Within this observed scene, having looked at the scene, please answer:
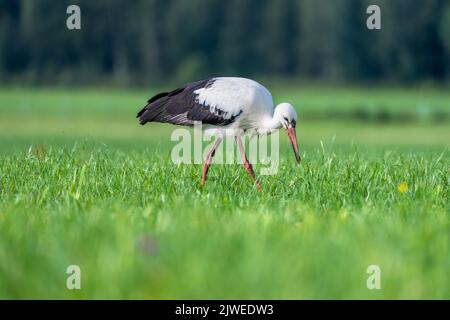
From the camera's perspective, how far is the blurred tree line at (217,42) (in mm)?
67688

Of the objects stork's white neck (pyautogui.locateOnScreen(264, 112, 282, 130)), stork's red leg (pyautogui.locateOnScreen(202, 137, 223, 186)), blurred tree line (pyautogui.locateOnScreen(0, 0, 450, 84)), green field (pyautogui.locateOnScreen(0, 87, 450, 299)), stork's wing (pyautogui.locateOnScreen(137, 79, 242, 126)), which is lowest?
green field (pyautogui.locateOnScreen(0, 87, 450, 299))

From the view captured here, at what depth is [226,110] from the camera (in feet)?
29.5

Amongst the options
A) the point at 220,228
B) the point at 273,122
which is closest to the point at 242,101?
the point at 273,122

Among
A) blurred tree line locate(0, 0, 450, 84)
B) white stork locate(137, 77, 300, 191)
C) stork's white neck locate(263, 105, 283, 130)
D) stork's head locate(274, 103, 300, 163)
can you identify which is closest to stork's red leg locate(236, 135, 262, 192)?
white stork locate(137, 77, 300, 191)

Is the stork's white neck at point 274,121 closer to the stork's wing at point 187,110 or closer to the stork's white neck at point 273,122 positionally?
the stork's white neck at point 273,122

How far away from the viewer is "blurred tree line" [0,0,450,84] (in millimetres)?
67688

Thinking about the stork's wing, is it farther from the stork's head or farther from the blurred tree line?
the blurred tree line

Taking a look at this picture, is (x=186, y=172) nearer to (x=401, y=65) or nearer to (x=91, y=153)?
(x=91, y=153)

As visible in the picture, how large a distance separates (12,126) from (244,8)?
144 feet

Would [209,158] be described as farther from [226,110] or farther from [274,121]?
[274,121]

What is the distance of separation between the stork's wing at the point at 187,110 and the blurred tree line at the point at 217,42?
56.7 m

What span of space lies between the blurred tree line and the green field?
190 feet

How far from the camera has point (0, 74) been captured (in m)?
67.2

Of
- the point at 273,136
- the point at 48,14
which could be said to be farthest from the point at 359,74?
the point at 273,136
